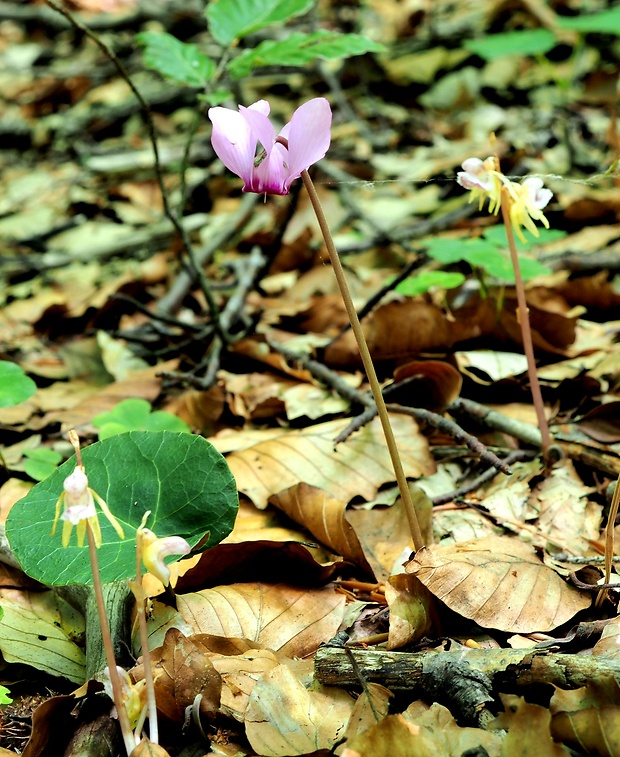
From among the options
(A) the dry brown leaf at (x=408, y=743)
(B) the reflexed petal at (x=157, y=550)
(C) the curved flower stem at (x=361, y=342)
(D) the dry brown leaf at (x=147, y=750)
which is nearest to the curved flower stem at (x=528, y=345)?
(C) the curved flower stem at (x=361, y=342)

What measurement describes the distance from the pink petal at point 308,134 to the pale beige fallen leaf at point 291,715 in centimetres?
88

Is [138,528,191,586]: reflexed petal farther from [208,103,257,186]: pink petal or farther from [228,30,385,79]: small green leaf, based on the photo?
[228,30,385,79]: small green leaf

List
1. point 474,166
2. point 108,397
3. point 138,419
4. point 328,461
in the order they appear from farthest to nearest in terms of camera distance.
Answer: point 108,397, point 138,419, point 328,461, point 474,166

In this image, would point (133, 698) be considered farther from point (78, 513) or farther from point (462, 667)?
point (462, 667)

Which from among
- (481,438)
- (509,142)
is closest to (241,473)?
(481,438)

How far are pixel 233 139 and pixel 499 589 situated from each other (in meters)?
0.98

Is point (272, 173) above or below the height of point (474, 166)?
above

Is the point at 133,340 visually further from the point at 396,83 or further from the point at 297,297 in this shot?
the point at 396,83

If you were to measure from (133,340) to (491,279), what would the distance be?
1.50 m

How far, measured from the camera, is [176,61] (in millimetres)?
2582

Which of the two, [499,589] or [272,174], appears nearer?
[272,174]

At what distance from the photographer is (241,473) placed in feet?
6.61

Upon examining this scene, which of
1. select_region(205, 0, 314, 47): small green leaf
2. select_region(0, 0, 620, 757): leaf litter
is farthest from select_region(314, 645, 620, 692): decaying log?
select_region(205, 0, 314, 47): small green leaf

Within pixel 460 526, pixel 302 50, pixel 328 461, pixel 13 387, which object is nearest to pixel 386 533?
pixel 460 526
